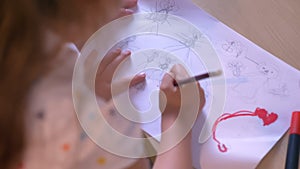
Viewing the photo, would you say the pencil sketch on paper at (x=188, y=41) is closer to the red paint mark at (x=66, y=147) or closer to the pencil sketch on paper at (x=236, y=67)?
the pencil sketch on paper at (x=236, y=67)

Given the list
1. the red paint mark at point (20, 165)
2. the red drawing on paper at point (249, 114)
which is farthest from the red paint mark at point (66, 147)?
the red drawing on paper at point (249, 114)

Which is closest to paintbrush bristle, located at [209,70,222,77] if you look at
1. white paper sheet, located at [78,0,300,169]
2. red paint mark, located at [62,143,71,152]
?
white paper sheet, located at [78,0,300,169]

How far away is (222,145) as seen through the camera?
0.64 meters

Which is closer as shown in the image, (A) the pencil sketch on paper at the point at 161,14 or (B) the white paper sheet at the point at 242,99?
(B) the white paper sheet at the point at 242,99

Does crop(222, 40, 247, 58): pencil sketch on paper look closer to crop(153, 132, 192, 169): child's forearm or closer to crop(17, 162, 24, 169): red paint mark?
crop(153, 132, 192, 169): child's forearm

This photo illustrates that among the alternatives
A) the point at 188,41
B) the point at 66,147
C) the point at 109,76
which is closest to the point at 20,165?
the point at 66,147

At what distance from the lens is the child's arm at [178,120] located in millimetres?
650

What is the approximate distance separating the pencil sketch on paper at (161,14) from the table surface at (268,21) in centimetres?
5

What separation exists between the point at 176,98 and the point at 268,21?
171 millimetres

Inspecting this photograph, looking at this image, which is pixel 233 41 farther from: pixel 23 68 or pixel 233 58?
pixel 23 68

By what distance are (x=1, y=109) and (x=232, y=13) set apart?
35 centimetres

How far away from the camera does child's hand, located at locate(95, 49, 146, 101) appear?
28.0 inches

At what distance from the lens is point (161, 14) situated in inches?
28.8

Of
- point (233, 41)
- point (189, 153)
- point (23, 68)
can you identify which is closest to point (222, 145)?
point (189, 153)
